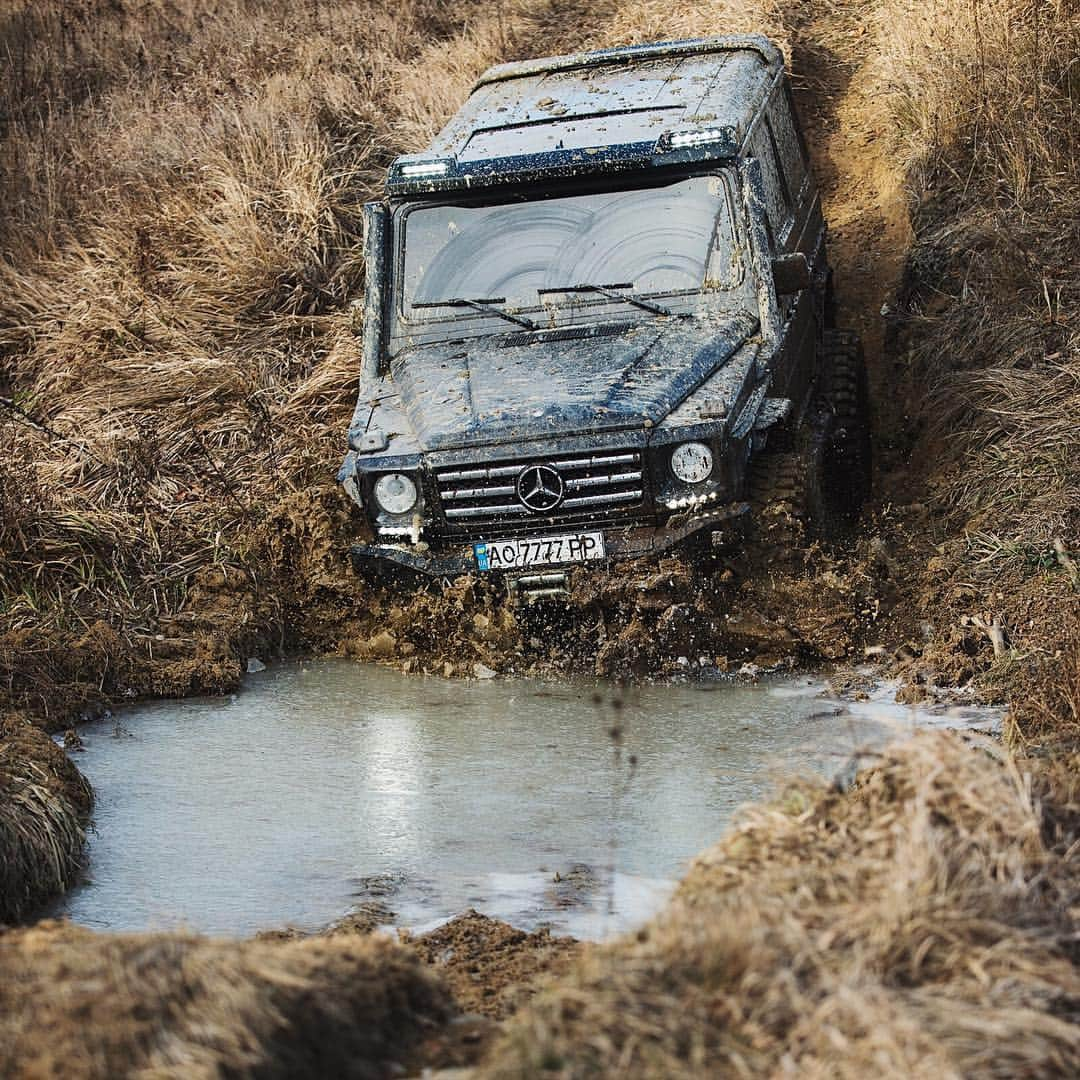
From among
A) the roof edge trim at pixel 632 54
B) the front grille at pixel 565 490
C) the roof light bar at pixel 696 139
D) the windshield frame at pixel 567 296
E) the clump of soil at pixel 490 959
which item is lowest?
the clump of soil at pixel 490 959

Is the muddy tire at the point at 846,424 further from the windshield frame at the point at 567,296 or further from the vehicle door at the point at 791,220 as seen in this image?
the windshield frame at the point at 567,296

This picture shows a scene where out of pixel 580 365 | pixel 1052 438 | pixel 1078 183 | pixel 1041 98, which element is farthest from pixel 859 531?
pixel 1041 98

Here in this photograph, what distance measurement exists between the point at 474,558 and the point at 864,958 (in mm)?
3919

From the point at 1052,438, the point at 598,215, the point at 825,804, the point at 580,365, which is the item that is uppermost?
the point at 598,215

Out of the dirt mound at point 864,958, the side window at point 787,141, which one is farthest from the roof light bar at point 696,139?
the dirt mound at point 864,958

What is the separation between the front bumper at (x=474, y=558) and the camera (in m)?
6.79

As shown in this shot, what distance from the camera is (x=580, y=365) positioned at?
7188 mm

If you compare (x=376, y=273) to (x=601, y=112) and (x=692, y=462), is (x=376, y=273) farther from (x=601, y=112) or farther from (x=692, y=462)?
(x=692, y=462)

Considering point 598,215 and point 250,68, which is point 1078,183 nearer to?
point 598,215

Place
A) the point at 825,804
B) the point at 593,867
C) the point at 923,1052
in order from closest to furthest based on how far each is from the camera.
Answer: the point at 923,1052 → the point at 825,804 → the point at 593,867

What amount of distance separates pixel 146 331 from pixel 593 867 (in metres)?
6.91

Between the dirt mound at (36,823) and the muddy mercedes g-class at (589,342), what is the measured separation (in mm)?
1712

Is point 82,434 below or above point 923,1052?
above

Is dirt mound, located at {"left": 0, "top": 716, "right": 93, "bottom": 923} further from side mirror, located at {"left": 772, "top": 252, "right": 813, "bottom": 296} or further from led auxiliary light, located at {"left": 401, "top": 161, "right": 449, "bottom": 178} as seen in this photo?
side mirror, located at {"left": 772, "top": 252, "right": 813, "bottom": 296}
